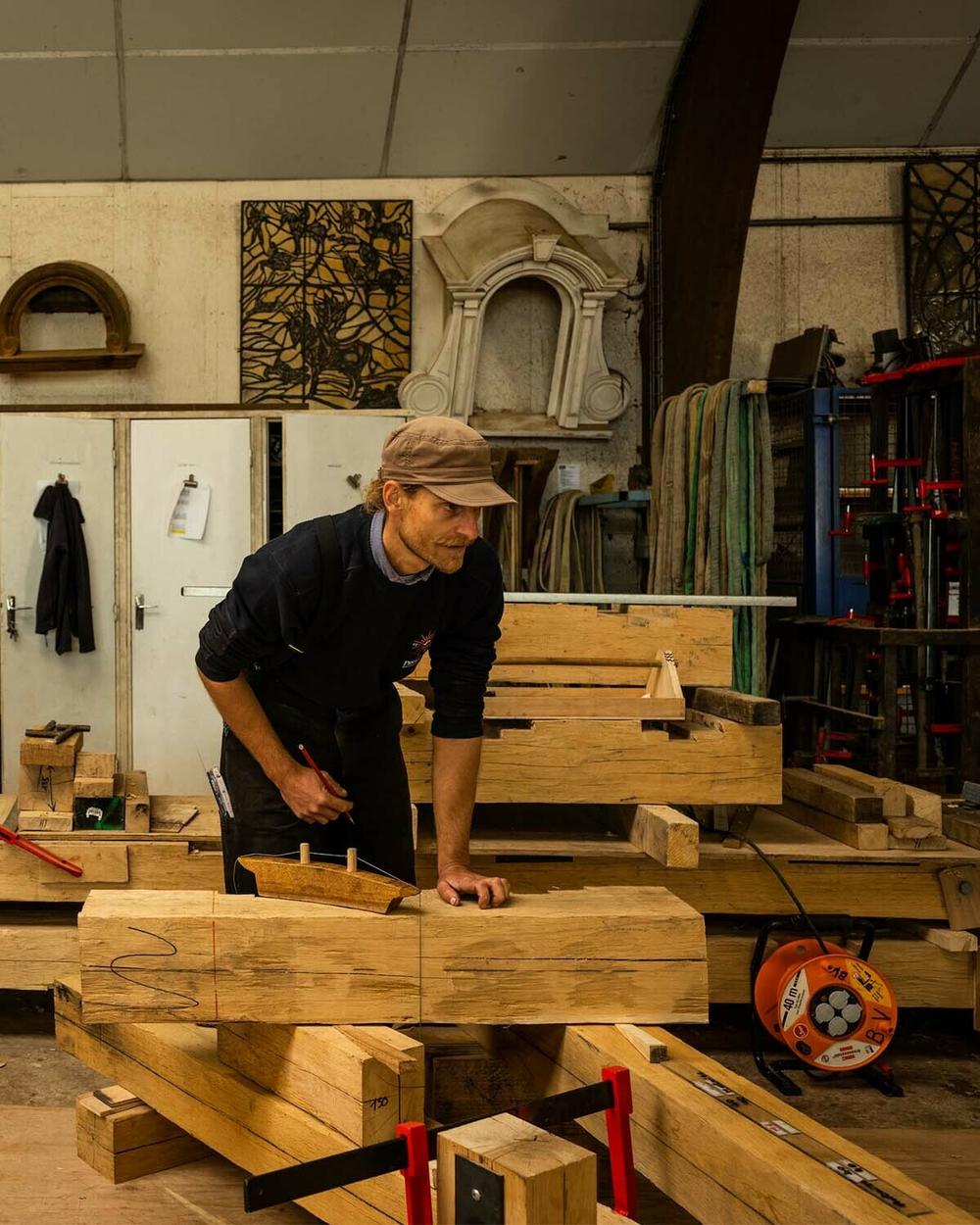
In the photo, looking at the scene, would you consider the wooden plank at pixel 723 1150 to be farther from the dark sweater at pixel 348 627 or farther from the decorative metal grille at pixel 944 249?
the decorative metal grille at pixel 944 249

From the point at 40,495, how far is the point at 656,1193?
489 centimetres

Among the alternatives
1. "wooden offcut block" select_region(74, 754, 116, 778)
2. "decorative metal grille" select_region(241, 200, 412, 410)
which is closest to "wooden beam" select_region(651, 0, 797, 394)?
"decorative metal grille" select_region(241, 200, 412, 410)

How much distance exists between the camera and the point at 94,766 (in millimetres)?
3703

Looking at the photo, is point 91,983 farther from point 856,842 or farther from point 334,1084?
point 856,842

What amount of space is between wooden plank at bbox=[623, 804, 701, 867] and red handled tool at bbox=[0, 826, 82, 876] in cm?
155

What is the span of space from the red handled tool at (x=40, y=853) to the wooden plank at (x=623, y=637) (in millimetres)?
1116

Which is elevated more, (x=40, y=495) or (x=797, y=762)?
(x=40, y=495)

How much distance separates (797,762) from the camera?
16.8ft

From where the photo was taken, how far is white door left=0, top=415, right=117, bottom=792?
20.3 feet

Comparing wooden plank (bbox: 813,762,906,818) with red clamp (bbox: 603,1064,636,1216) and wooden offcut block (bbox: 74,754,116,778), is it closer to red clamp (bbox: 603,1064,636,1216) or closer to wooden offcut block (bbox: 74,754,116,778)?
red clamp (bbox: 603,1064,636,1216)

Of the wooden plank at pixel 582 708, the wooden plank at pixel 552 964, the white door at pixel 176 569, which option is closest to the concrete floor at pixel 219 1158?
the wooden plank at pixel 552 964

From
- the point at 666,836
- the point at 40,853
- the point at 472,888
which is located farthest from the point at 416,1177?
the point at 40,853

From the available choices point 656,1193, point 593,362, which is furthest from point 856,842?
point 593,362

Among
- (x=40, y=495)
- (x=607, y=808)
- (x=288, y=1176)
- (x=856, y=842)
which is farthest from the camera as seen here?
(x=40, y=495)
